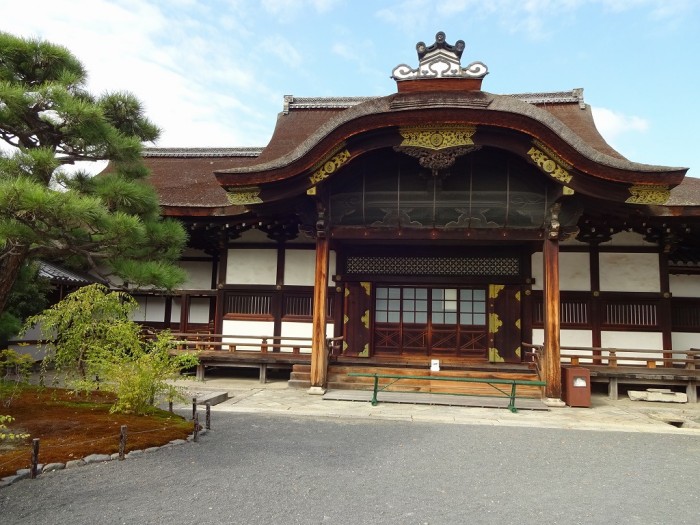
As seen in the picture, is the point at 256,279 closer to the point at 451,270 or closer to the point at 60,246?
the point at 451,270

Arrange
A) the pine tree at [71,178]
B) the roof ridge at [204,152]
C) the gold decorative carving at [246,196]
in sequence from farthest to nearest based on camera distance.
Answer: the roof ridge at [204,152] → the gold decorative carving at [246,196] → the pine tree at [71,178]

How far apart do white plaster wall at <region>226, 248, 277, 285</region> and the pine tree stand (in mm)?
5178

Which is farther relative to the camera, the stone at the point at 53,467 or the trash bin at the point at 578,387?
the trash bin at the point at 578,387

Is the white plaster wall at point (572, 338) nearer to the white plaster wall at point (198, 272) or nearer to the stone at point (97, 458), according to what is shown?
the white plaster wall at point (198, 272)

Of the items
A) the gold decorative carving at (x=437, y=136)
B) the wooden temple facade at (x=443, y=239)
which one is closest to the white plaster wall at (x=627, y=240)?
the wooden temple facade at (x=443, y=239)

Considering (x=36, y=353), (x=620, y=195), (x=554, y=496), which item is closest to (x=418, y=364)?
(x=620, y=195)

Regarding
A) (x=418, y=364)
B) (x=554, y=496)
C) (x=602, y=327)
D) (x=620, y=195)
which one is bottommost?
(x=554, y=496)

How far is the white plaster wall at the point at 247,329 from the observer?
1275 centimetres

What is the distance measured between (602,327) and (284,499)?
395 inches

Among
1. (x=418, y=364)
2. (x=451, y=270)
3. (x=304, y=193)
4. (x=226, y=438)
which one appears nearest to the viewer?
(x=226, y=438)

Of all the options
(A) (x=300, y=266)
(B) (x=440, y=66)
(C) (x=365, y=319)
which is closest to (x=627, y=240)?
(B) (x=440, y=66)

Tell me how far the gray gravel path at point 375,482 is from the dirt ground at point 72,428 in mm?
321

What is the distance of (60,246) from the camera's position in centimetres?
692

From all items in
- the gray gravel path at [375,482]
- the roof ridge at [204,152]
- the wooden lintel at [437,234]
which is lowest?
the gray gravel path at [375,482]
